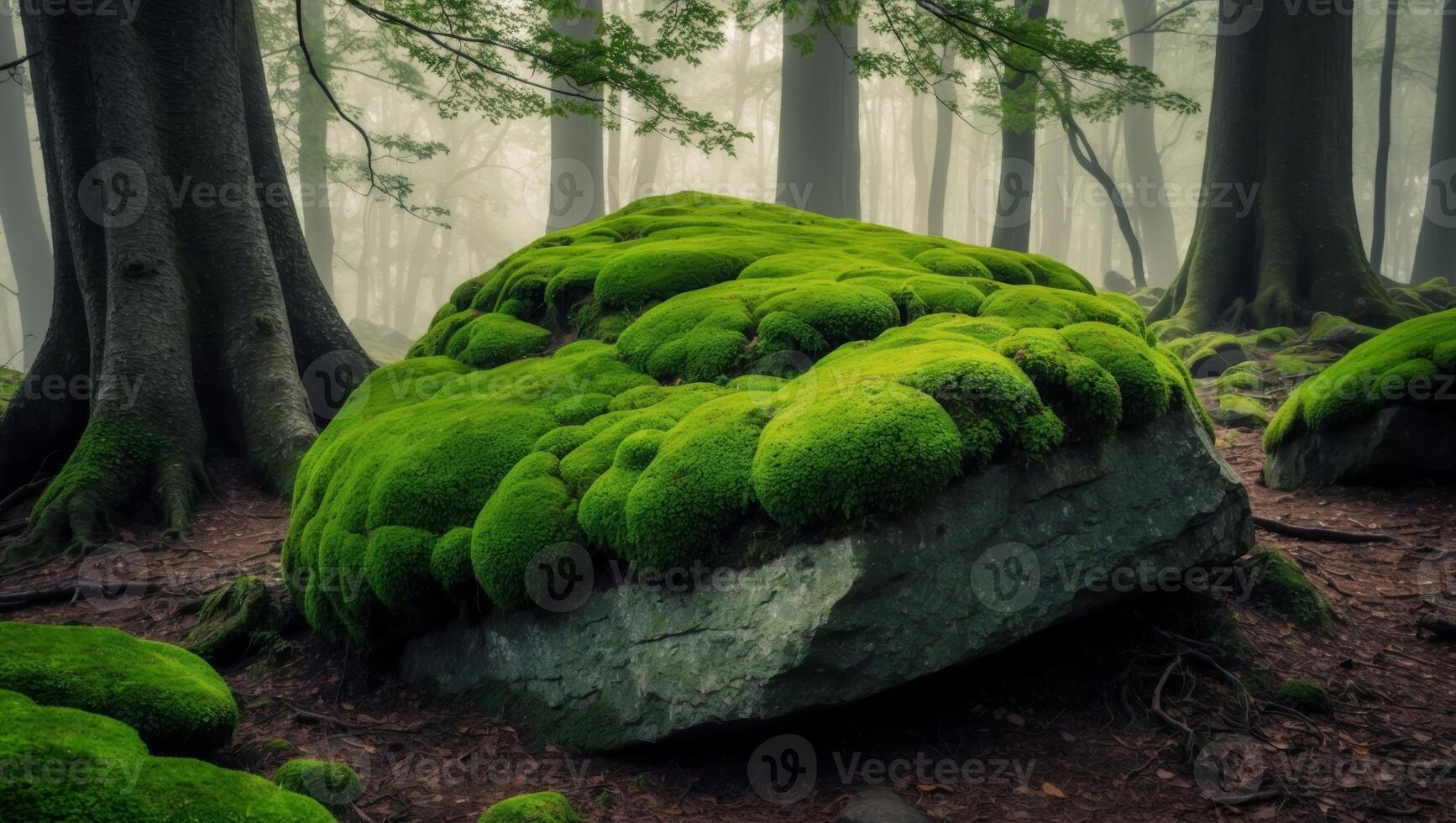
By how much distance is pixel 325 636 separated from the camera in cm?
486

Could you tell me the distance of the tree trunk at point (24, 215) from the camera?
23.6 meters

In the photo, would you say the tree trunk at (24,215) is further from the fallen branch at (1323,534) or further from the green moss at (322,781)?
the fallen branch at (1323,534)

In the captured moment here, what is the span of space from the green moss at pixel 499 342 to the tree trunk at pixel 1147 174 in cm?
3410

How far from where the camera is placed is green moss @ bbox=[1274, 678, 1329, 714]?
402cm

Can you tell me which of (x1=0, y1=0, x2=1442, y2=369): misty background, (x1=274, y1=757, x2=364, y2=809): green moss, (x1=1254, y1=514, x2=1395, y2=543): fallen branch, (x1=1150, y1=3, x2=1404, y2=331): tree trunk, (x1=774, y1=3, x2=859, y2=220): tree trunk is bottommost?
(x1=274, y1=757, x2=364, y2=809): green moss

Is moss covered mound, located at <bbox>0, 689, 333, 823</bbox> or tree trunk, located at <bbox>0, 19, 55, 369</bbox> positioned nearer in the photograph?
moss covered mound, located at <bbox>0, 689, 333, 823</bbox>

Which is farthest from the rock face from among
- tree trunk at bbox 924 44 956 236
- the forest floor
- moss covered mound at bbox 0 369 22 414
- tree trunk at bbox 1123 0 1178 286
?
tree trunk at bbox 1123 0 1178 286

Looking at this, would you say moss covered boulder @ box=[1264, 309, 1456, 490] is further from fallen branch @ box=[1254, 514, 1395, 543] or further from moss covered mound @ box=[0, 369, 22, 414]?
moss covered mound @ box=[0, 369, 22, 414]

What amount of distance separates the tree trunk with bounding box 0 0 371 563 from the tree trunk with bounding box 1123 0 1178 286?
1375 inches

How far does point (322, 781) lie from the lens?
132 inches

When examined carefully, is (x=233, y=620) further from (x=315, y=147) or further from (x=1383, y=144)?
(x=315, y=147)

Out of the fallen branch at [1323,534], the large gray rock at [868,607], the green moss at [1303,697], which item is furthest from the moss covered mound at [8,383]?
the fallen branch at [1323,534]

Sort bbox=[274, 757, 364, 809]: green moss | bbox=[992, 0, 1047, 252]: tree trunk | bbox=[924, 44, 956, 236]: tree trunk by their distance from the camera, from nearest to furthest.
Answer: bbox=[274, 757, 364, 809]: green moss < bbox=[992, 0, 1047, 252]: tree trunk < bbox=[924, 44, 956, 236]: tree trunk

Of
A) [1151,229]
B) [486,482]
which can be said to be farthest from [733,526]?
[1151,229]
